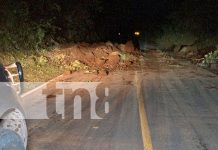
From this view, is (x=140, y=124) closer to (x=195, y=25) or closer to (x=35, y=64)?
(x=35, y=64)

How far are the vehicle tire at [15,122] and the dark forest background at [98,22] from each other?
646 inches

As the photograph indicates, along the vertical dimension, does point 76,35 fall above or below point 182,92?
above

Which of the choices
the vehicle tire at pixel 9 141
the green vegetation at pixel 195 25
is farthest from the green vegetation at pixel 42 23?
the vehicle tire at pixel 9 141

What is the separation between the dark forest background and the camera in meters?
23.5

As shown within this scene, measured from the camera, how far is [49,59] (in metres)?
26.0

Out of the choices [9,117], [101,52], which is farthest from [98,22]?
[9,117]

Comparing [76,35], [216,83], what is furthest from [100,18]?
[216,83]

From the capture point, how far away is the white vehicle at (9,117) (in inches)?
191

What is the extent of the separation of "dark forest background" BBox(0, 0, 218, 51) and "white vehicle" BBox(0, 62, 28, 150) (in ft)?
54.1

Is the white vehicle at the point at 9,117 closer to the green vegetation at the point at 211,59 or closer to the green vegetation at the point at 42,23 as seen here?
the green vegetation at the point at 42,23

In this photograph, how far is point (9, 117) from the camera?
5.31m

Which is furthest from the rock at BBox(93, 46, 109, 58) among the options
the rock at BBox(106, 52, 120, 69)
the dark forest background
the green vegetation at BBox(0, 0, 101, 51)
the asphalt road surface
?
the asphalt road surface

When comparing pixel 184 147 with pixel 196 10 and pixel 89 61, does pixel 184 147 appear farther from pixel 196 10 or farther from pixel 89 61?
pixel 196 10

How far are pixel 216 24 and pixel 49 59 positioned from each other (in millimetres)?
29012
